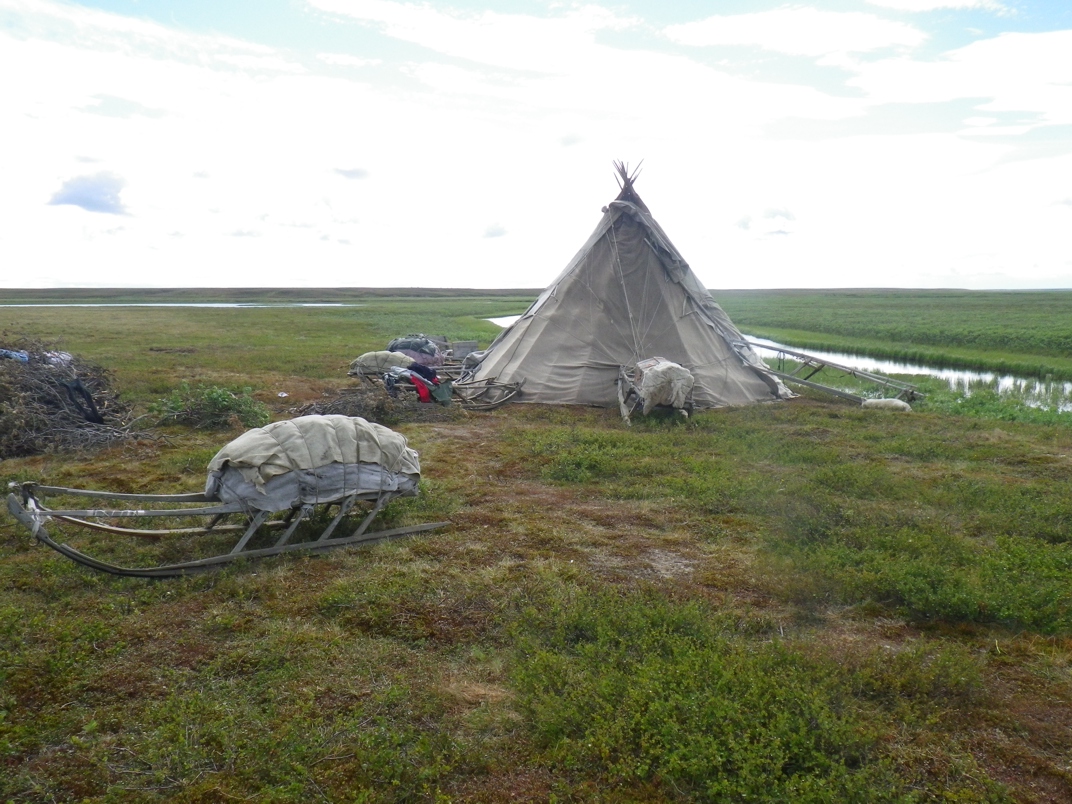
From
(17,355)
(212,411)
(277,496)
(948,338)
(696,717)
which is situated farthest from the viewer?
(948,338)

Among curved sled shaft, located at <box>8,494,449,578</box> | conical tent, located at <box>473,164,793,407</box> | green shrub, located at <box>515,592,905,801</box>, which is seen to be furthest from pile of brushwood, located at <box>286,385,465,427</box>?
green shrub, located at <box>515,592,905,801</box>

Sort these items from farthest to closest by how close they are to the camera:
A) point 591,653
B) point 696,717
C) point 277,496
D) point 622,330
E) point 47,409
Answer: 1. point 622,330
2. point 47,409
3. point 277,496
4. point 591,653
5. point 696,717

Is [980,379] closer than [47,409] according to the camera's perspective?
No

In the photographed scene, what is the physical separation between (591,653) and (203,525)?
4.69 meters

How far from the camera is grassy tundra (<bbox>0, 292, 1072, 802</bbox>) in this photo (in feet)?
12.7

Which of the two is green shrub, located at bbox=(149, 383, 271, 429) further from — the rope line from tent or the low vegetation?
the low vegetation

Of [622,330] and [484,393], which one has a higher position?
[622,330]

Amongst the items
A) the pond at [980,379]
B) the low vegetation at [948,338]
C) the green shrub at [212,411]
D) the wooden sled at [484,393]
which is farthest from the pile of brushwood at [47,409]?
the low vegetation at [948,338]

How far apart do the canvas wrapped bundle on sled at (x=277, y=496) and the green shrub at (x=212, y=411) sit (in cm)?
464

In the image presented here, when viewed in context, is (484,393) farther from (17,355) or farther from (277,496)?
(277,496)

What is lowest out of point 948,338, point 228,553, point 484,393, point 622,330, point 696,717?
point 696,717

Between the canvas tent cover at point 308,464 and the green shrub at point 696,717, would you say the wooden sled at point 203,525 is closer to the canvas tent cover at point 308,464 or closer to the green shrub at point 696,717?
the canvas tent cover at point 308,464

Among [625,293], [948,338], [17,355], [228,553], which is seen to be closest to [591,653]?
[228,553]

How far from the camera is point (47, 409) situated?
11.0m
